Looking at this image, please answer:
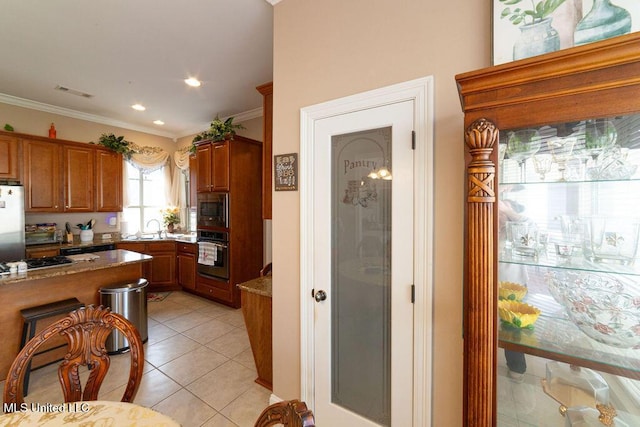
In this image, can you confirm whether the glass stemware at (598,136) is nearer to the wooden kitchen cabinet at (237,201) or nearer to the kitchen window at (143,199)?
the wooden kitchen cabinet at (237,201)

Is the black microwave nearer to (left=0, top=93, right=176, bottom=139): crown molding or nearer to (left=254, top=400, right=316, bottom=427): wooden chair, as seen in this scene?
(left=0, top=93, right=176, bottom=139): crown molding

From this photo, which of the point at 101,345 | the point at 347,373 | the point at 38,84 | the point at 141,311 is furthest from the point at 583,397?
the point at 38,84

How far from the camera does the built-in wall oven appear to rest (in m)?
4.02

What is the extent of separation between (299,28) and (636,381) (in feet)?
8.00

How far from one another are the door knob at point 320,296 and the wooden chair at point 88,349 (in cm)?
99

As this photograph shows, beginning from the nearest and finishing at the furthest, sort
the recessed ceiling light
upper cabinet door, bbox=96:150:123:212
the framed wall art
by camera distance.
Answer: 1. the framed wall art
2. the recessed ceiling light
3. upper cabinet door, bbox=96:150:123:212

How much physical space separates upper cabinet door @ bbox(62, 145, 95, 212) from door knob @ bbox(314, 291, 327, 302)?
4674mm

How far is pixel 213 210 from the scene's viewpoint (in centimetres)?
417

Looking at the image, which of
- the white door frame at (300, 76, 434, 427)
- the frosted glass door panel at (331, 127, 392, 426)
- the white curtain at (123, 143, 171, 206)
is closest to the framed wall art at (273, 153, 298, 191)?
the frosted glass door panel at (331, 127, 392, 426)

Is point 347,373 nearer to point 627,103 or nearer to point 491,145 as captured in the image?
point 491,145

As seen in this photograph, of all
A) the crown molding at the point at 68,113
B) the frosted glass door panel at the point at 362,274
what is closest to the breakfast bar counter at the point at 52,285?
the frosted glass door panel at the point at 362,274

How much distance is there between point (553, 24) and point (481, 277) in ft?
3.57

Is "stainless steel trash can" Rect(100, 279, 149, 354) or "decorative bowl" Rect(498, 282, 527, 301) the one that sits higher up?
"decorative bowl" Rect(498, 282, 527, 301)

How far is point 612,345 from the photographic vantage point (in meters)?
0.85
